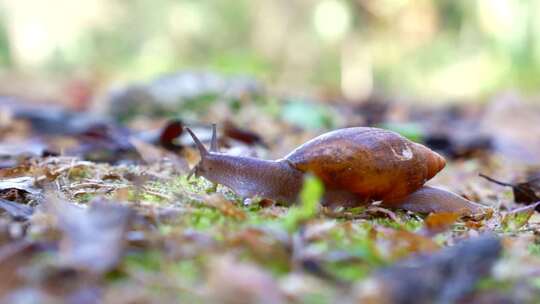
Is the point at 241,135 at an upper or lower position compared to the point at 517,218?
upper

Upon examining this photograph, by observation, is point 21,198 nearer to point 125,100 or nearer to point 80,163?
point 80,163

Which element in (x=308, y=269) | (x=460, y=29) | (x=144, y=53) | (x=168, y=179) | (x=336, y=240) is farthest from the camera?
(x=144, y=53)

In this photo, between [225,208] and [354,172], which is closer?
[225,208]

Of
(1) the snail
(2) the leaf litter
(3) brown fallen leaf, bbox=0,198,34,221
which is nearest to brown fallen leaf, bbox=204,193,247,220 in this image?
(2) the leaf litter

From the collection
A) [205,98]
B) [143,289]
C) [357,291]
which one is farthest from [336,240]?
[205,98]

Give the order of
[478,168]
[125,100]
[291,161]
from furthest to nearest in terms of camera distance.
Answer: [125,100] < [478,168] < [291,161]

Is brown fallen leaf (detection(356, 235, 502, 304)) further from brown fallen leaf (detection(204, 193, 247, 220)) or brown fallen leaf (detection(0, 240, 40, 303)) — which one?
brown fallen leaf (detection(0, 240, 40, 303))

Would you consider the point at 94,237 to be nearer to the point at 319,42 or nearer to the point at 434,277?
the point at 434,277

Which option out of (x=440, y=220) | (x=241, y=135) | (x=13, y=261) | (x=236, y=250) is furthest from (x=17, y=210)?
(x=241, y=135)
